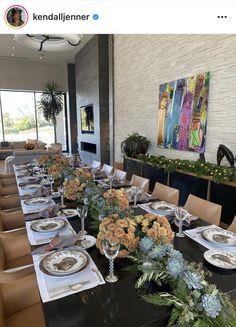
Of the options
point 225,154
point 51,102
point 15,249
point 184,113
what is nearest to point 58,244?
point 15,249

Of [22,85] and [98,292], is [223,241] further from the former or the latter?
[22,85]

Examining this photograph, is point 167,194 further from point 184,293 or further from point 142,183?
point 184,293

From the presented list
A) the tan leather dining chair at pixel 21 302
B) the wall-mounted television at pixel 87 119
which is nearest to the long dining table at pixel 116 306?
the tan leather dining chair at pixel 21 302

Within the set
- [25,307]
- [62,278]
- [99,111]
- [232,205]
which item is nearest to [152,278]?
[62,278]

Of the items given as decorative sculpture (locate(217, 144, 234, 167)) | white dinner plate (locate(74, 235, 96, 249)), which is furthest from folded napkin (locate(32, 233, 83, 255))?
decorative sculpture (locate(217, 144, 234, 167))

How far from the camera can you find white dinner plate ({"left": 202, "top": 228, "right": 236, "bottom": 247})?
1.34 metres

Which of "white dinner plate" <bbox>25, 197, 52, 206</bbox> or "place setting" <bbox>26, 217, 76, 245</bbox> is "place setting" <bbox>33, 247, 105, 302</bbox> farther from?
"white dinner plate" <bbox>25, 197, 52, 206</bbox>

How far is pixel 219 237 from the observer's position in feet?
4.63

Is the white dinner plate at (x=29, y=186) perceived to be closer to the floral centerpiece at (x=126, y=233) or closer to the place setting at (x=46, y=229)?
the place setting at (x=46, y=229)

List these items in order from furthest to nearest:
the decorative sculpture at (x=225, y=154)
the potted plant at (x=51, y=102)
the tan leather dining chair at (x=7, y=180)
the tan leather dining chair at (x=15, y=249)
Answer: the potted plant at (x=51, y=102) < the tan leather dining chair at (x=7, y=180) < the decorative sculpture at (x=225, y=154) < the tan leather dining chair at (x=15, y=249)

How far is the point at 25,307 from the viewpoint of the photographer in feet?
4.23

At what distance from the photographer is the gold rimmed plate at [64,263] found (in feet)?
3.48

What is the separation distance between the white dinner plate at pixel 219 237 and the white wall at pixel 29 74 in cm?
1023

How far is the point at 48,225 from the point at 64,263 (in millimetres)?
513
